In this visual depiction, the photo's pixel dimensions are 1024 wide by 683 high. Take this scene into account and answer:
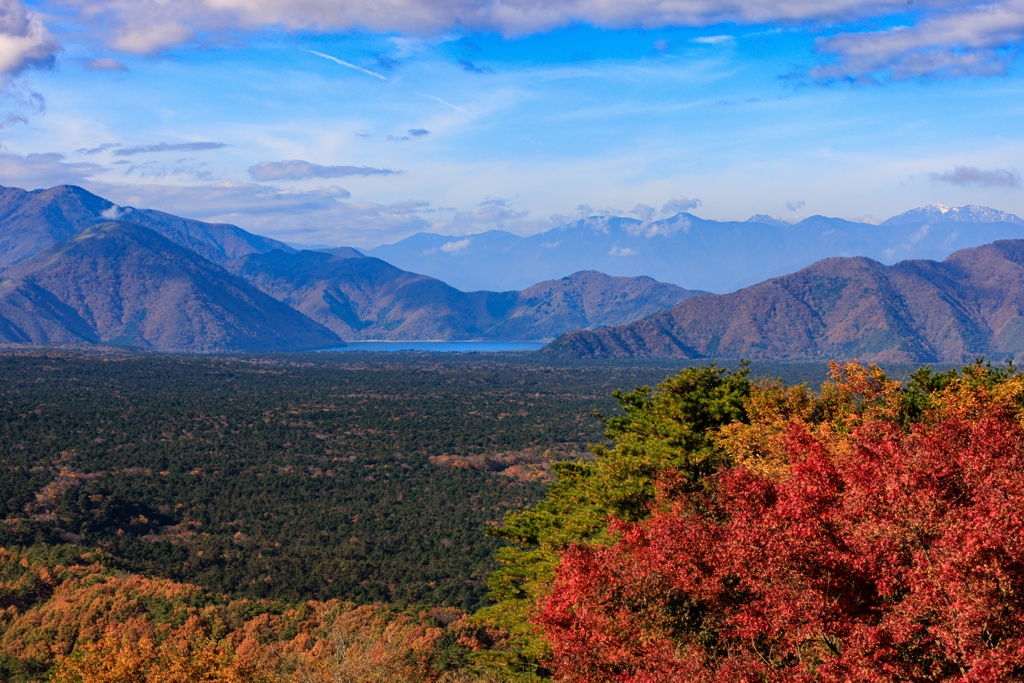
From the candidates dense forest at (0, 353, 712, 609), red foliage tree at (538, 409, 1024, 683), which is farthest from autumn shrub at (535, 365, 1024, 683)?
dense forest at (0, 353, 712, 609)

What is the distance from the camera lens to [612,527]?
21.0 metres

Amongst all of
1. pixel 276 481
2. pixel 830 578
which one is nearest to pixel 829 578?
pixel 830 578

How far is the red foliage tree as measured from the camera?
1398 cm

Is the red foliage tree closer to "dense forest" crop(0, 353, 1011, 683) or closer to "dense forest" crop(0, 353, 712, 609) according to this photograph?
"dense forest" crop(0, 353, 1011, 683)

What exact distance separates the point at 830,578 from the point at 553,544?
51.4 ft

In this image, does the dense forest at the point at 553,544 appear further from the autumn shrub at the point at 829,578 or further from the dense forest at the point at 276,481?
the dense forest at the point at 276,481

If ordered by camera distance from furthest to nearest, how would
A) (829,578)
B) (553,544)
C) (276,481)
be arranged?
1. (276,481)
2. (553,544)
3. (829,578)

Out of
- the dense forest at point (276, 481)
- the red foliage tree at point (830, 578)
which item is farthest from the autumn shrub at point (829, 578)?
the dense forest at point (276, 481)

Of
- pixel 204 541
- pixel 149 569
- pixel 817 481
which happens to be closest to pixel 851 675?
pixel 817 481

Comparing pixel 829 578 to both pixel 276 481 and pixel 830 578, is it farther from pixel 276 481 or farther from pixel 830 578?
pixel 276 481

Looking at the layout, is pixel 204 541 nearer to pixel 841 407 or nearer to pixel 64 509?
pixel 64 509

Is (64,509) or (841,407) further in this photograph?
(64,509)

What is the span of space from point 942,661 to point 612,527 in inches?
311

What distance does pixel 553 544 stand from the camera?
30.6 metres
